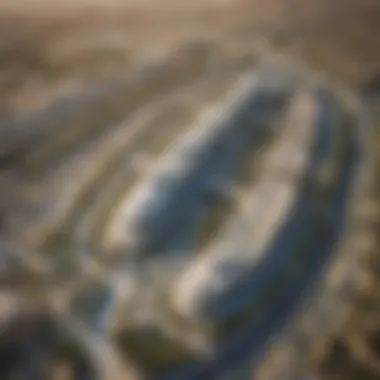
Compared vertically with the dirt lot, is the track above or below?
below

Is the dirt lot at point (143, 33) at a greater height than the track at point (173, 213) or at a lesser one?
greater

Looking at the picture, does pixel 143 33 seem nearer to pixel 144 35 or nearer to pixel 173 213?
pixel 144 35

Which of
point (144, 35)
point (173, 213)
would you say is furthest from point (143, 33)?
point (173, 213)

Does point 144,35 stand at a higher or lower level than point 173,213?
higher

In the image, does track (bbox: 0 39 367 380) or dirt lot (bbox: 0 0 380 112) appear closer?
track (bbox: 0 39 367 380)
